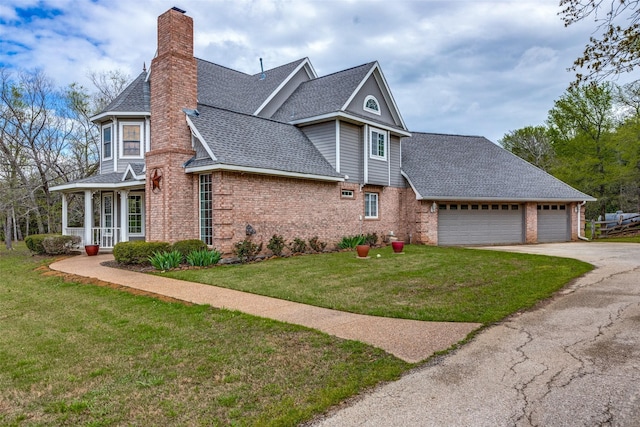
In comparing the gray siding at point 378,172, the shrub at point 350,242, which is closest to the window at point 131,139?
the shrub at point 350,242

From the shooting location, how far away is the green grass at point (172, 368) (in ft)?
11.6

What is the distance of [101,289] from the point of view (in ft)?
29.8

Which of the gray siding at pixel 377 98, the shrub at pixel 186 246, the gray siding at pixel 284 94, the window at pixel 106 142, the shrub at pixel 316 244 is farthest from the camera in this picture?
the gray siding at pixel 284 94

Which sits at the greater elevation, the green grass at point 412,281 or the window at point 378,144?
the window at point 378,144

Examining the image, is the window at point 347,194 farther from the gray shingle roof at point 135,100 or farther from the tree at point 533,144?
the tree at point 533,144

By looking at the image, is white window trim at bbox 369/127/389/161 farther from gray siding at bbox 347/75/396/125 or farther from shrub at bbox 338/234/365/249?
shrub at bbox 338/234/365/249

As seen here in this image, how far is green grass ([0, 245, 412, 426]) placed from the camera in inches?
139

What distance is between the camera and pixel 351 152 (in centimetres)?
1778

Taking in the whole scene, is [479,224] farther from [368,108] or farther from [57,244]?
[57,244]

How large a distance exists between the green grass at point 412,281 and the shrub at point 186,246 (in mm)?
1211

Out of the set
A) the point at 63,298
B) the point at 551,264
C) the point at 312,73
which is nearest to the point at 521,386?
the point at 63,298

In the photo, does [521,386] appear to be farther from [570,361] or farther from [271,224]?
[271,224]

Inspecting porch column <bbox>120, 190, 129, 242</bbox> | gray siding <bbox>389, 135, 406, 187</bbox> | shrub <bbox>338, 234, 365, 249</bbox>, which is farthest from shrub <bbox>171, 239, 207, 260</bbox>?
gray siding <bbox>389, 135, 406, 187</bbox>

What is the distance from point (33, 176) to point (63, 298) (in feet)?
80.7
